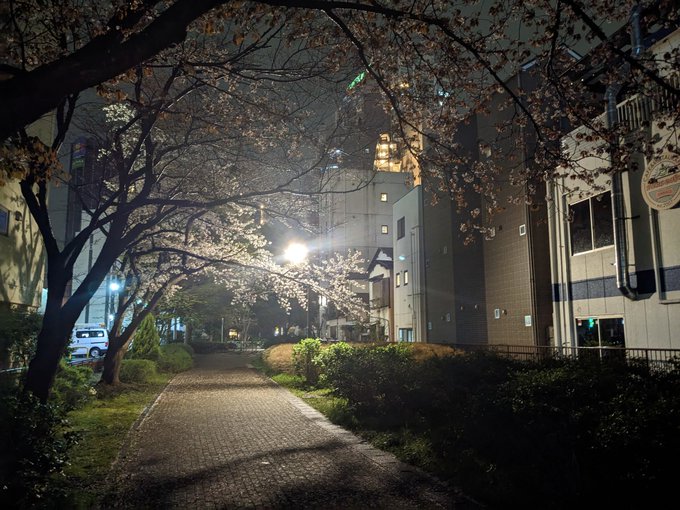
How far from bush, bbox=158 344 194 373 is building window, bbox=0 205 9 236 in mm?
13533

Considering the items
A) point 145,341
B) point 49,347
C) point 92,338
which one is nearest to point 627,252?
point 49,347

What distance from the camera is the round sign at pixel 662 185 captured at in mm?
12398

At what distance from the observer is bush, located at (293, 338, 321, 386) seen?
19297 millimetres

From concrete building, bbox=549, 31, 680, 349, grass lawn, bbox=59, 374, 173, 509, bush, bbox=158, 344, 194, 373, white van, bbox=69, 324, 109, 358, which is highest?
concrete building, bbox=549, 31, 680, 349

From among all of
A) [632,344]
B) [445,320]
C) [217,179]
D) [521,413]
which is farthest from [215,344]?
[521,413]

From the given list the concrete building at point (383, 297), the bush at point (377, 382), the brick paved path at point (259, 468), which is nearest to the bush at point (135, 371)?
Result: the brick paved path at point (259, 468)

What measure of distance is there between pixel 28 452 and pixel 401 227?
101 ft

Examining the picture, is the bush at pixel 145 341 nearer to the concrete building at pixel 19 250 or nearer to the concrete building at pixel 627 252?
the concrete building at pixel 19 250

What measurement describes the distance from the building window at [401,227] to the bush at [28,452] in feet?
95.1

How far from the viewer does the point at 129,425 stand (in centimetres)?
1107

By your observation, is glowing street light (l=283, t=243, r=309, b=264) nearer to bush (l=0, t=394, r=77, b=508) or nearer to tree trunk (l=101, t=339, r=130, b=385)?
tree trunk (l=101, t=339, r=130, b=385)

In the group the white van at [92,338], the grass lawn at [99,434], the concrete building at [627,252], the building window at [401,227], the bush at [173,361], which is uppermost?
the building window at [401,227]

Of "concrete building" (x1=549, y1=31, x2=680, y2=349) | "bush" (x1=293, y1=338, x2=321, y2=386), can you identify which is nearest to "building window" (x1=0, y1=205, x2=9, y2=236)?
"bush" (x1=293, y1=338, x2=321, y2=386)

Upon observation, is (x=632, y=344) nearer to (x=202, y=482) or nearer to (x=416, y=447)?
(x=416, y=447)
